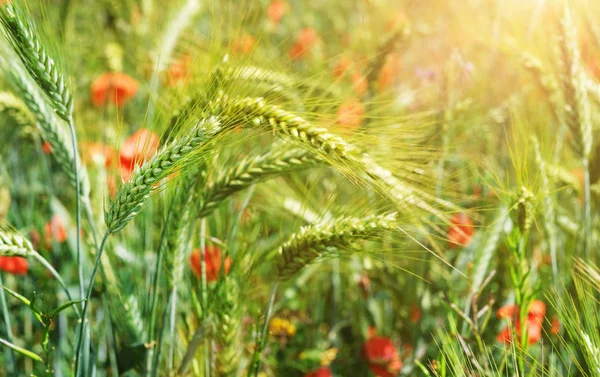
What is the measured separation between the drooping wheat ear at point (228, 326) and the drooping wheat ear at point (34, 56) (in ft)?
1.17

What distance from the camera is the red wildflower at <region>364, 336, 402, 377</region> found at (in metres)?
1.35

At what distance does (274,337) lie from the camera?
1467 millimetres

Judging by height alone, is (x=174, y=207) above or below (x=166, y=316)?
above

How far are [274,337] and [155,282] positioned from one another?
560mm

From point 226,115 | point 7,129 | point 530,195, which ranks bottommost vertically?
point 530,195

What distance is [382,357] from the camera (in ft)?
4.43

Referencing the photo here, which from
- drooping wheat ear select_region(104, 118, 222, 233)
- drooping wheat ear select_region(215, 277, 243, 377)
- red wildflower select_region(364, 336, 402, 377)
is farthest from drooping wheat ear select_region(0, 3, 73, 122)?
red wildflower select_region(364, 336, 402, 377)

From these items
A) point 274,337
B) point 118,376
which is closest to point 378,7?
point 274,337

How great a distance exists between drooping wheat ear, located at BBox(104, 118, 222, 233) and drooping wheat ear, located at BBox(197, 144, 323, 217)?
191 mm

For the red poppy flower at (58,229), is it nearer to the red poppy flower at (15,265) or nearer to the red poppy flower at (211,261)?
the red poppy flower at (15,265)

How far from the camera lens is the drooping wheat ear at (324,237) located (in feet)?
2.73

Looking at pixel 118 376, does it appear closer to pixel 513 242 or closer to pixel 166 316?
pixel 166 316

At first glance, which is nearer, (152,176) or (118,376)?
(152,176)

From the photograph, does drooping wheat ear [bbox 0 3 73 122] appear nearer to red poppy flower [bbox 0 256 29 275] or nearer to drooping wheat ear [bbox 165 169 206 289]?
drooping wheat ear [bbox 165 169 206 289]
